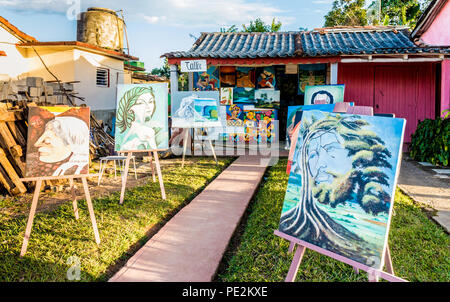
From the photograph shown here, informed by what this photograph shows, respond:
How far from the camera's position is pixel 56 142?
3994mm

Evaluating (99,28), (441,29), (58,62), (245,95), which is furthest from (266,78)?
(99,28)

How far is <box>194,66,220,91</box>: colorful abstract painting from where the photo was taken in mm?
11797

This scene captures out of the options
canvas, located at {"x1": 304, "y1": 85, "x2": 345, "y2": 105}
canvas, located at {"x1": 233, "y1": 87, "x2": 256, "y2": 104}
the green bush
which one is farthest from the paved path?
canvas, located at {"x1": 233, "y1": 87, "x2": 256, "y2": 104}

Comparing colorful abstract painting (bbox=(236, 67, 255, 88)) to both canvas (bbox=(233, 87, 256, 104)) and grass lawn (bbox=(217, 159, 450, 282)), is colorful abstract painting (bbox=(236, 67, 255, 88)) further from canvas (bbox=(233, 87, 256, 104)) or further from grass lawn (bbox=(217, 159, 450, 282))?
grass lawn (bbox=(217, 159, 450, 282))

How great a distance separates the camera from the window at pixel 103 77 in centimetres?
1530

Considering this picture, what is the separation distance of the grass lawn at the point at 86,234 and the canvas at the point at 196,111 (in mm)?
2505

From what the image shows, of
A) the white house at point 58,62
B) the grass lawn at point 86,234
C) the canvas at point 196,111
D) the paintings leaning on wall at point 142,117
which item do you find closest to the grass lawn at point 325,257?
the grass lawn at point 86,234

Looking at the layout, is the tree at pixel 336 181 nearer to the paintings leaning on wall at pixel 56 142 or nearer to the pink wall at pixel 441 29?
the paintings leaning on wall at pixel 56 142

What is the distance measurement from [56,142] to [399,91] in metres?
10.4

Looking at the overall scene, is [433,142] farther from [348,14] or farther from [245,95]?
[348,14]

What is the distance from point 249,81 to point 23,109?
7.32m

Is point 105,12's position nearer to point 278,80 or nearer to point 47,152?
point 278,80

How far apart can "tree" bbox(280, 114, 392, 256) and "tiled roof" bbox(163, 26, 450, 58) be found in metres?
7.22

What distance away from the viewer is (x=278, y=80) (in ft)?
41.4
